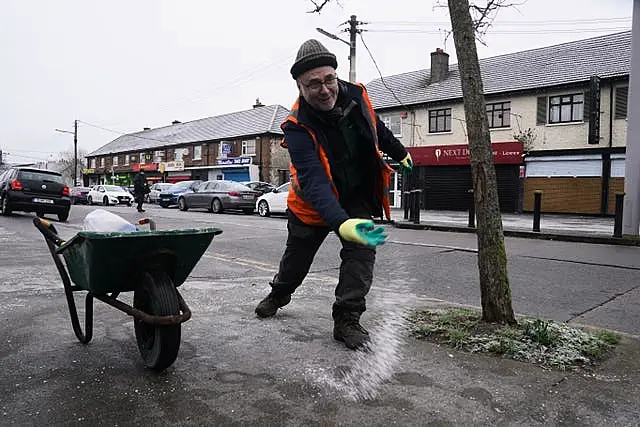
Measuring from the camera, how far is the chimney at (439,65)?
2917 cm

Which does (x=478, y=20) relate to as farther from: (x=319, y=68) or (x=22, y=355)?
(x=22, y=355)

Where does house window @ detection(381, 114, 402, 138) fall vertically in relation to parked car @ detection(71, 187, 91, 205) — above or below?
above

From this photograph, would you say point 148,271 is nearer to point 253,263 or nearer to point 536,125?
point 253,263

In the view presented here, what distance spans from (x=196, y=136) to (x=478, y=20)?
45.6 meters

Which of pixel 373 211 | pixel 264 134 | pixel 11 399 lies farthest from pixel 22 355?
pixel 264 134

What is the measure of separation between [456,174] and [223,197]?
1225 centimetres

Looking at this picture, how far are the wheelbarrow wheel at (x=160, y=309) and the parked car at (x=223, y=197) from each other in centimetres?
1850

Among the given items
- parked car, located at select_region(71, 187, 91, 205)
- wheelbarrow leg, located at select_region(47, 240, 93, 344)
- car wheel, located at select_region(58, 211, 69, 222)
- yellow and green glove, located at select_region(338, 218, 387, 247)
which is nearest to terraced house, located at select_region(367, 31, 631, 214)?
car wheel, located at select_region(58, 211, 69, 222)

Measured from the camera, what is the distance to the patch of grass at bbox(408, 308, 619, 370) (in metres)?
3.28

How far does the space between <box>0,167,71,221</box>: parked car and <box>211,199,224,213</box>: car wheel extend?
716cm

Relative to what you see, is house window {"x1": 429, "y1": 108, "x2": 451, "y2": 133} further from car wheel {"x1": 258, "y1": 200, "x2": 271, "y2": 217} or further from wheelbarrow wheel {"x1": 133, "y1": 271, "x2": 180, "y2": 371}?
wheelbarrow wheel {"x1": 133, "y1": 271, "x2": 180, "y2": 371}

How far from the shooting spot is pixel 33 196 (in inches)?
604

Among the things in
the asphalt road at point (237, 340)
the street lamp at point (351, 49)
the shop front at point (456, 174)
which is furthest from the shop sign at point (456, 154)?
the asphalt road at point (237, 340)

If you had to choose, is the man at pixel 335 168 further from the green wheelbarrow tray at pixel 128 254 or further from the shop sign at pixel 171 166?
the shop sign at pixel 171 166
